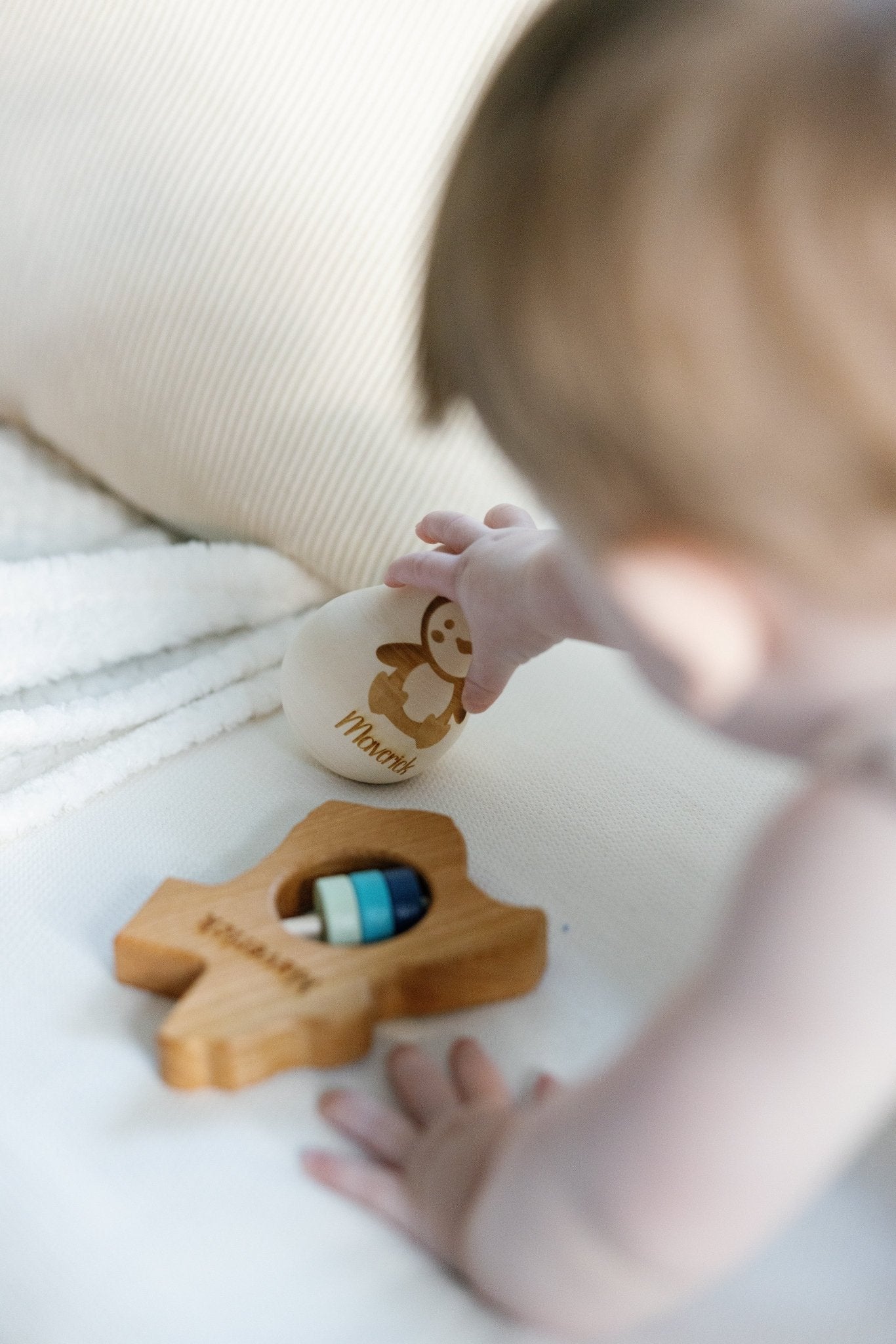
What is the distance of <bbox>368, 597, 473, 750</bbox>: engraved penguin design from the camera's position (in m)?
0.58

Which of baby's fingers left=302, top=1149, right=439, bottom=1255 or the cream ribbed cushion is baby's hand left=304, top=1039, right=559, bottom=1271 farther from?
the cream ribbed cushion

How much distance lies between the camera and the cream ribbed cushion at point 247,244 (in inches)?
25.8

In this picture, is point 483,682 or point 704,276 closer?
point 704,276

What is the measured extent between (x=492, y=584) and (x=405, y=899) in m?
0.15

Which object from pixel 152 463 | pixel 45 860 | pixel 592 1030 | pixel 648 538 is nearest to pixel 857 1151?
pixel 592 1030

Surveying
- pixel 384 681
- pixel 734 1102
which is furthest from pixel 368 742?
pixel 734 1102

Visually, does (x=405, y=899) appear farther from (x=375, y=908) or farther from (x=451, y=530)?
(x=451, y=530)

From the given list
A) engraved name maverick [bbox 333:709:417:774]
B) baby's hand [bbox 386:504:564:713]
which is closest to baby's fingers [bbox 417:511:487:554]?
baby's hand [bbox 386:504:564:713]

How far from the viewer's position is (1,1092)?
1.41 feet

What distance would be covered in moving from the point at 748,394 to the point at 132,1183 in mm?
320

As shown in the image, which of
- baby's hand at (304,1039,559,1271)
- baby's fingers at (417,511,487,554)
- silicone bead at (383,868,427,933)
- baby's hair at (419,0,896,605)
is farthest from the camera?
baby's fingers at (417,511,487,554)

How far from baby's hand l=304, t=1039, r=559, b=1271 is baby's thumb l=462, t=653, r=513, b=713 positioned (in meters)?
0.19

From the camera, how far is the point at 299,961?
0.46 meters

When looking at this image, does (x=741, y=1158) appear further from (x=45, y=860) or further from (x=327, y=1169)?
(x=45, y=860)
